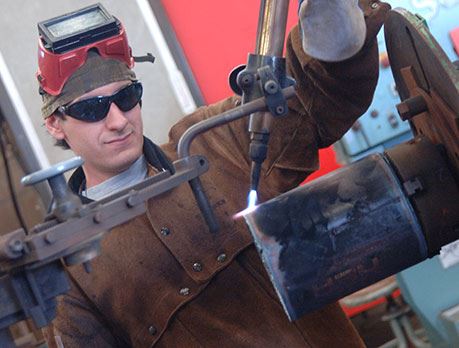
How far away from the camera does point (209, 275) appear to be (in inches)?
58.6

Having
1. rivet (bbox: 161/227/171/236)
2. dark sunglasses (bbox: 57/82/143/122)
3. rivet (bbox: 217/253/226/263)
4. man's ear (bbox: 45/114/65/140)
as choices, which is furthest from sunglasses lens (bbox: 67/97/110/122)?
rivet (bbox: 217/253/226/263)

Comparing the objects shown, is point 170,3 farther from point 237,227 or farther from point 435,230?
point 435,230

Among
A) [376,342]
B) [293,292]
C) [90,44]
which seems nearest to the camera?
[293,292]

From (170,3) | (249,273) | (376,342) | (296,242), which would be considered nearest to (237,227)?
(249,273)

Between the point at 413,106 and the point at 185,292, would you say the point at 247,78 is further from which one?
the point at 185,292

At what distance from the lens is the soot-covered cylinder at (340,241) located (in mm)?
1080

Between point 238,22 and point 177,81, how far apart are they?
1.26 ft

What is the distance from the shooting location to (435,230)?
1087 mm

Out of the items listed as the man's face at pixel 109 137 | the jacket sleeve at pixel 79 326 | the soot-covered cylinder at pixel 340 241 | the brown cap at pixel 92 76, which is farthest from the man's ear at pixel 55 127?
the soot-covered cylinder at pixel 340 241

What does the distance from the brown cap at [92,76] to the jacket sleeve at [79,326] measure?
0.43 m

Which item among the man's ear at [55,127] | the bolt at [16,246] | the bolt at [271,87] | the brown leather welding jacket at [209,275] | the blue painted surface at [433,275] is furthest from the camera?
the blue painted surface at [433,275]

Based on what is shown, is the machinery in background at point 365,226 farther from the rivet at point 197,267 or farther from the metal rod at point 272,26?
the rivet at point 197,267

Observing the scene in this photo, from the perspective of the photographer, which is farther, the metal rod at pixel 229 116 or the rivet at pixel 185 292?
the rivet at pixel 185 292

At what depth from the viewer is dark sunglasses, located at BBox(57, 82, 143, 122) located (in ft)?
5.00
